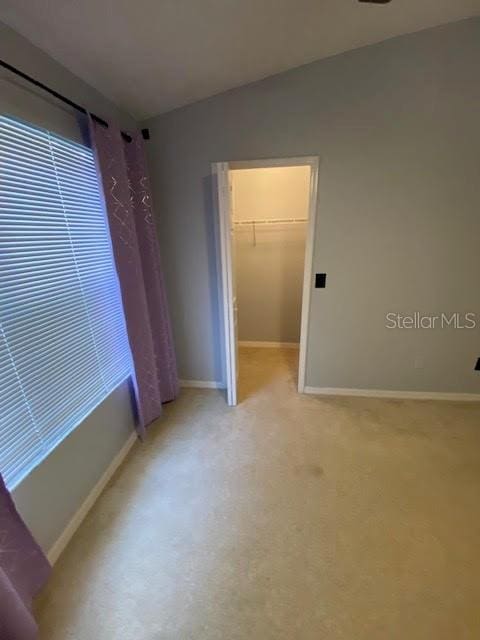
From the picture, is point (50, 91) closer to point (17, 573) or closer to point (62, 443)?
point (62, 443)

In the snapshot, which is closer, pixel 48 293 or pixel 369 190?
pixel 48 293

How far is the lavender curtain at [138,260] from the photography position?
1.64 metres

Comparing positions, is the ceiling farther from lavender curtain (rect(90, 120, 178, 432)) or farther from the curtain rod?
lavender curtain (rect(90, 120, 178, 432))

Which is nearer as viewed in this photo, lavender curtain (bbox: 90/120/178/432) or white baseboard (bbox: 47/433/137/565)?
white baseboard (bbox: 47/433/137/565)

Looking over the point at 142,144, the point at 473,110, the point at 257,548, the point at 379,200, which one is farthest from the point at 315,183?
the point at 257,548

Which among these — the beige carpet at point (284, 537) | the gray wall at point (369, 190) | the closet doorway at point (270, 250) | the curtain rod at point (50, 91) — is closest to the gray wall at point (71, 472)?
the beige carpet at point (284, 537)

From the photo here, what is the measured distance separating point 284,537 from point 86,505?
1.09 meters

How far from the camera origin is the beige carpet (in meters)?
1.09

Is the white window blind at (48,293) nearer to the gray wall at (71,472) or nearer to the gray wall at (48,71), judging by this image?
the gray wall at (71,472)

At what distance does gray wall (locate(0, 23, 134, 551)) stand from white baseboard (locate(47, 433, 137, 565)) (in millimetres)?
29

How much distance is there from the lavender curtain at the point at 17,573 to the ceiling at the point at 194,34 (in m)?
1.81

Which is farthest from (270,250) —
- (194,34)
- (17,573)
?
(17,573)

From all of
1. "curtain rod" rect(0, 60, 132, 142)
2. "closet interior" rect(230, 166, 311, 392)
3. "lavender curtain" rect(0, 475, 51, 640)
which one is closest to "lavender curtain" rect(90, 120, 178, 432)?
"curtain rod" rect(0, 60, 132, 142)

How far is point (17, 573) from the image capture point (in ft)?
3.51
